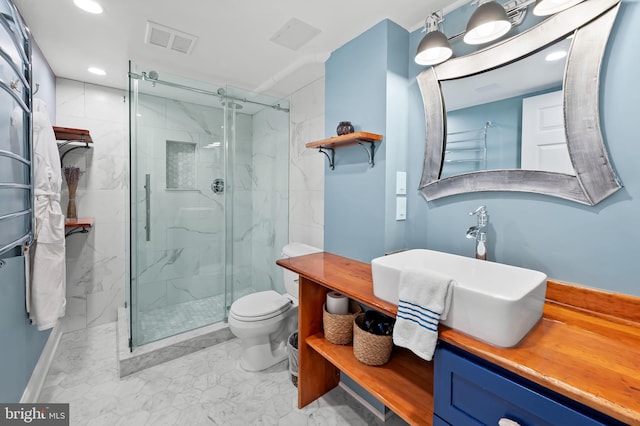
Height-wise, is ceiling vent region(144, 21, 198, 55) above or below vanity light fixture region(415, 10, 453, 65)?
above

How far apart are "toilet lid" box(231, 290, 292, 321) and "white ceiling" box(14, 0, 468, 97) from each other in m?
1.78

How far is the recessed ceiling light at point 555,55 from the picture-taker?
1.08 meters

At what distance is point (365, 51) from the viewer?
1663mm

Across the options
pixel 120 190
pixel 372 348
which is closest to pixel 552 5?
pixel 372 348

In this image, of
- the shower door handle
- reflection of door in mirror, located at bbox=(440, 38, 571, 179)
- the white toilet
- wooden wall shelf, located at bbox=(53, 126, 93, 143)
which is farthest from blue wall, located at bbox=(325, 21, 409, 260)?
wooden wall shelf, located at bbox=(53, 126, 93, 143)

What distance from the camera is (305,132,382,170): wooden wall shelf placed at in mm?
1515

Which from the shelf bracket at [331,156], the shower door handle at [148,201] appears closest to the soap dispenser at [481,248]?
the shelf bracket at [331,156]

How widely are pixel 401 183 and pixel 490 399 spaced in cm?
108

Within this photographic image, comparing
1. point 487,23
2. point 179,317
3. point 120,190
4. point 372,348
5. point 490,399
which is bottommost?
point 179,317

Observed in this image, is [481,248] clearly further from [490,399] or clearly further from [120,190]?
[120,190]

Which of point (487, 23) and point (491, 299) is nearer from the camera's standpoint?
point (491, 299)

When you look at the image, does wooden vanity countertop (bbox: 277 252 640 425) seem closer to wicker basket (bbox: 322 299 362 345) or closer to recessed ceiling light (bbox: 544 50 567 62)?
wicker basket (bbox: 322 299 362 345)

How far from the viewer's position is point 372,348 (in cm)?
137

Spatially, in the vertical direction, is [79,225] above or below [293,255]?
above
